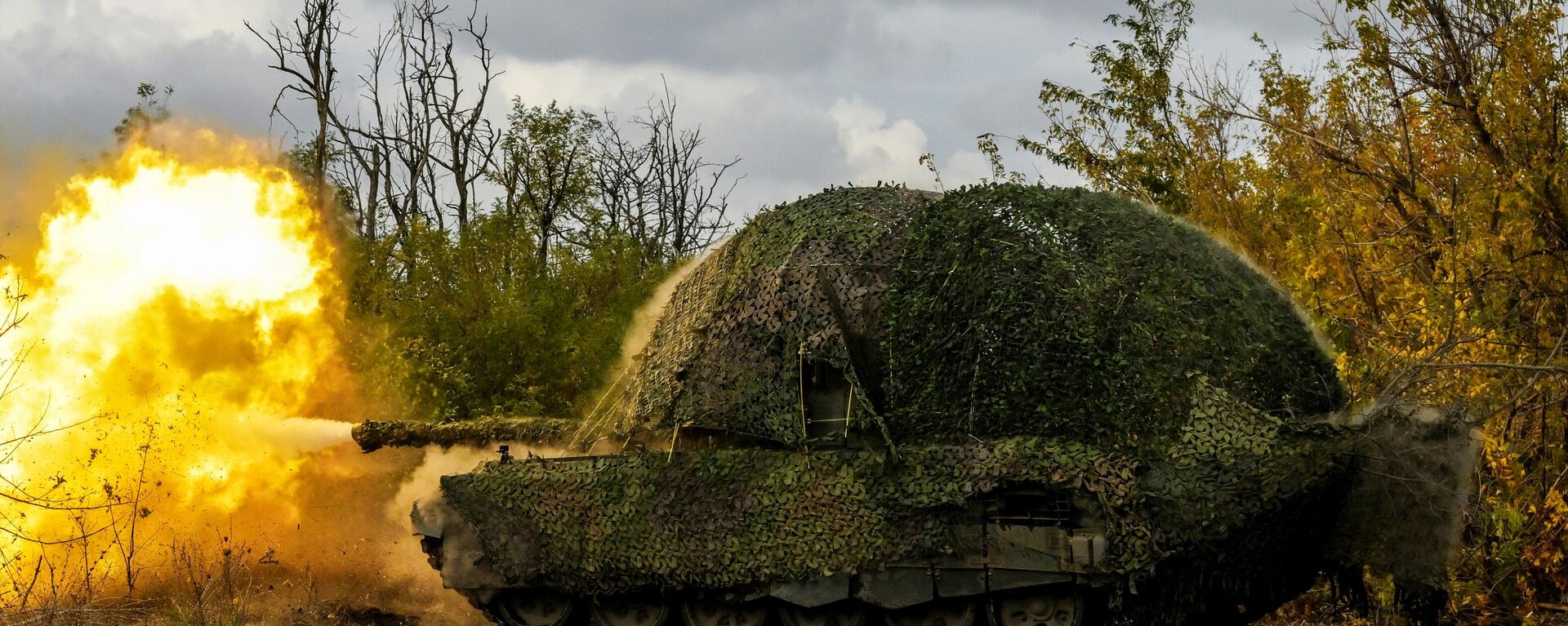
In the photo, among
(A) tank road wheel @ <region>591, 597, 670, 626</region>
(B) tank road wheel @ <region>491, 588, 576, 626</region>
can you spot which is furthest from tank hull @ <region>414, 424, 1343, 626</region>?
(B) tank road wheel @ <region>491, 588, 576, 626</region>

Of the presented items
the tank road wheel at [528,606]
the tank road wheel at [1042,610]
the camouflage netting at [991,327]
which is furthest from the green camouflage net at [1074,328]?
the tank road wheel at [528,606]

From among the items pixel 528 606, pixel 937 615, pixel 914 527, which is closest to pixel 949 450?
pixel 914 527

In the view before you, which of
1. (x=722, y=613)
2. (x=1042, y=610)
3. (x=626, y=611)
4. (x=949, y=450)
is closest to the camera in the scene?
(x=1042, y=610)

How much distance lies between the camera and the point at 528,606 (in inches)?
555

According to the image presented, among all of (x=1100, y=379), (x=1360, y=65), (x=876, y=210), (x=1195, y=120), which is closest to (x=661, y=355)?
(x=876, y=210)

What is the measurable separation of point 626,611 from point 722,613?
97 centimetres

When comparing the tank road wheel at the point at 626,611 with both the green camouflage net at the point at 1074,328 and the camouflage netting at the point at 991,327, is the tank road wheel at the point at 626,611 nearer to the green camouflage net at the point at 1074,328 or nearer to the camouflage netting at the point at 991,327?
the camouflage netting at the point at 991,327

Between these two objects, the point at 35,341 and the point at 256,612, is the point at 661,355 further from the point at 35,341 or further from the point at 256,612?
the point at 35,341

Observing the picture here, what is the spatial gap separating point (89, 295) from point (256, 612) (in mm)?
3956

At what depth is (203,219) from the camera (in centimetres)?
1719

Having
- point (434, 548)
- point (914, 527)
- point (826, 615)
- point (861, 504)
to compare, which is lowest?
point (826, 615)

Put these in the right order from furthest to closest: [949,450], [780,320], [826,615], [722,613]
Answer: [722,613] < [780,320] < [826,615] < [949,450]

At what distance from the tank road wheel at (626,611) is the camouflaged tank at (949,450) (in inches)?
0.9

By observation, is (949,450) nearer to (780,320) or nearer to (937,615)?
(937,615)
